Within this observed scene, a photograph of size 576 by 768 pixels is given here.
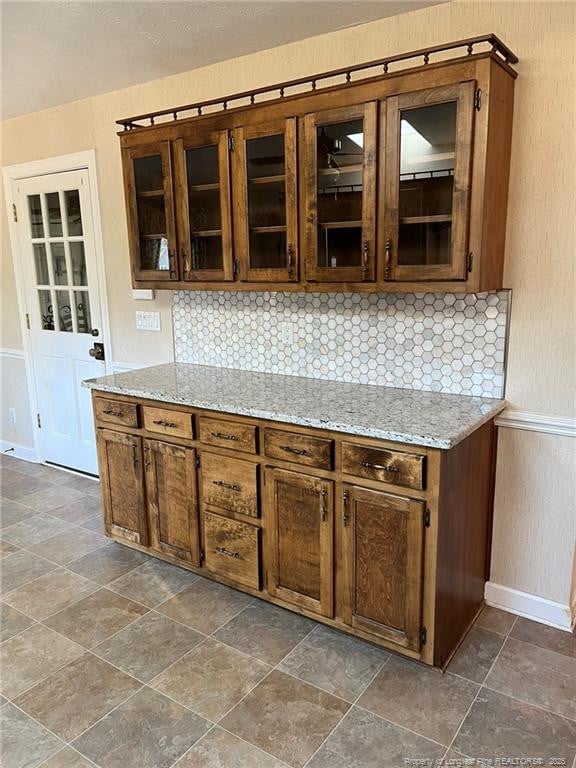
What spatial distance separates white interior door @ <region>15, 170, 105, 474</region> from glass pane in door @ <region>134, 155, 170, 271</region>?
883 millimetres

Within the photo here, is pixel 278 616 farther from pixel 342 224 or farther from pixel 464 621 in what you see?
pixel 342 224

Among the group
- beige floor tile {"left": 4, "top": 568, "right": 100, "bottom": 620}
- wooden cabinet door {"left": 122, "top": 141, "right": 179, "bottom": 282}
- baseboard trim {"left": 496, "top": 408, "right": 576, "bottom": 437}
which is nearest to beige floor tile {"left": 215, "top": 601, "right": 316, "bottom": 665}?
beige floor tile {"left": 4, "top": 568, "right": 100, "bottom": 620}

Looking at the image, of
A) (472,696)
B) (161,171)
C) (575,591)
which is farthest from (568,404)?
(161,171)

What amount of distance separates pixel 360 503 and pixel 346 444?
0.74 feet

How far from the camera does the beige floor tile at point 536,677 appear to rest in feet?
6.27

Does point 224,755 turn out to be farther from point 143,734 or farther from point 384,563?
point 384,563

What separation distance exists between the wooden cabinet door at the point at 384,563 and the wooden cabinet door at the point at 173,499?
82 cm

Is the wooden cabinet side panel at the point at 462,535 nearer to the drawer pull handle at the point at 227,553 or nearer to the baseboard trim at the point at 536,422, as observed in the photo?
the baseboard trim at the point at 536,422

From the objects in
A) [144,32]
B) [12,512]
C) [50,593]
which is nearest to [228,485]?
[50,593]

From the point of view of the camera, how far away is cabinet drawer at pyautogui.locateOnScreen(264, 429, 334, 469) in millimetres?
2094

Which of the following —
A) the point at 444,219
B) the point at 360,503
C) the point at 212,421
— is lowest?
the point at 360,503

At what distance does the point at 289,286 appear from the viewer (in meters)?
2.43

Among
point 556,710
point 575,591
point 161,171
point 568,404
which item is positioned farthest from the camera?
point 161,171

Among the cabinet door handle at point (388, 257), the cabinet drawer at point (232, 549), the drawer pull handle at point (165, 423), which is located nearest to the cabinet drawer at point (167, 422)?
the drawer pull handle at point (165, 423)
